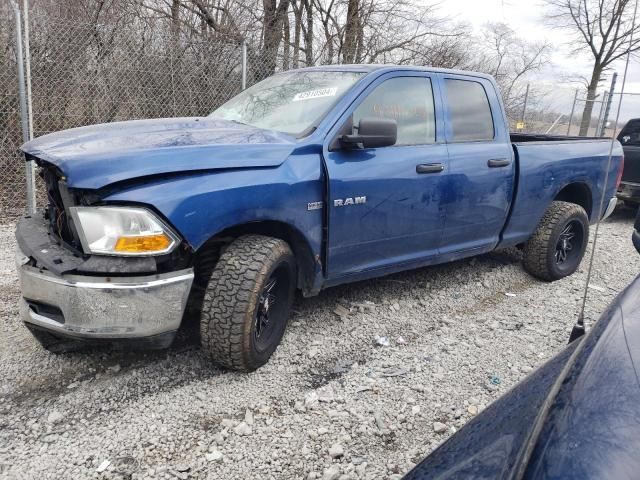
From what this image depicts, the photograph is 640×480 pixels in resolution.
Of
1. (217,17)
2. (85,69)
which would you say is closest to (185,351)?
(85,69)

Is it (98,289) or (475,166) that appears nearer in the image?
(98,289)

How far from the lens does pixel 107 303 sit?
2.41 meters

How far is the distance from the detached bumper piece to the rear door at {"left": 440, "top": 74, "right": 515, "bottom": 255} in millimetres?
2211

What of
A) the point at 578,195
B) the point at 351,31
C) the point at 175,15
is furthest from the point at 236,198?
the point at 351,31

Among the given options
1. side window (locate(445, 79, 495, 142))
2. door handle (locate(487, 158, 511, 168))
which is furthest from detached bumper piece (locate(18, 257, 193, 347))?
door handle (locate(487, 158, 511, 168))

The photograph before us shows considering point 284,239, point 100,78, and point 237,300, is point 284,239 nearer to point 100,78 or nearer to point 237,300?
point 237,300

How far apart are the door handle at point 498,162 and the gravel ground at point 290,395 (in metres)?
1.18

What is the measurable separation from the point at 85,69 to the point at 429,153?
197 inches

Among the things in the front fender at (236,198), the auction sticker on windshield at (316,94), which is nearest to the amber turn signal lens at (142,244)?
the front fender at (236,198)

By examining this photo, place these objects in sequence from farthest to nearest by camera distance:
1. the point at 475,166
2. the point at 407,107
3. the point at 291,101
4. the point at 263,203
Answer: the point at 475,166 → the point at 407,107 → the point at 291,101 → the point at 263,203

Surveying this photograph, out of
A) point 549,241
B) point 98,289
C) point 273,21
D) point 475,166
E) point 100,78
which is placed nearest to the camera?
point 98,289

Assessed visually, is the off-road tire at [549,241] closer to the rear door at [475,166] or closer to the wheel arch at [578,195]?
the wheel arch at [578,195]

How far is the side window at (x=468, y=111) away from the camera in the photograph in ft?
13.1

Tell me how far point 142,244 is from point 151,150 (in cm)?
47
